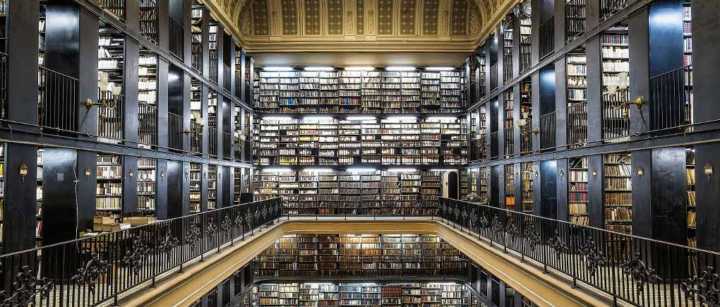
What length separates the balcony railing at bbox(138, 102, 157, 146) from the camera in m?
9.07

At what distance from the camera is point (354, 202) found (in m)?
17.0

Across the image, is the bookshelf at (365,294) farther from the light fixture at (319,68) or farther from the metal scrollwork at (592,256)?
the light fixture at (319,68)

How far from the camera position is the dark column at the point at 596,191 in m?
8.12

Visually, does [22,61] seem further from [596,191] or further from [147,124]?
[596,191]

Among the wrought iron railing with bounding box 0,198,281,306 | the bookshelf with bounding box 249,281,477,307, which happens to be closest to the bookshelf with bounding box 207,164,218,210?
the wrought iron railing with bounding box 0,198,281,306

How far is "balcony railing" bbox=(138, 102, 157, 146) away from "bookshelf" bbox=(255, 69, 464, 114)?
25.9 feet

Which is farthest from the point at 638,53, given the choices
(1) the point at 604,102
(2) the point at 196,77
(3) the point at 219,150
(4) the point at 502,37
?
(3) the point at 219,150

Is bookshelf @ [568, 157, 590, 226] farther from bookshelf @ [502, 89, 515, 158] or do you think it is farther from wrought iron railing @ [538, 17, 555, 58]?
bookshelf @ [502, 89, 515, 158]

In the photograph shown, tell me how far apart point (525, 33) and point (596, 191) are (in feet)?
17.2

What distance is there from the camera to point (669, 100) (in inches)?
266

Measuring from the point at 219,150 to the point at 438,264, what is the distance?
600 centimetres

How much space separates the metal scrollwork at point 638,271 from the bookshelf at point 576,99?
12.8 feet

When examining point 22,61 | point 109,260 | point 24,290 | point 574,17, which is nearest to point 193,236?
point 109,260

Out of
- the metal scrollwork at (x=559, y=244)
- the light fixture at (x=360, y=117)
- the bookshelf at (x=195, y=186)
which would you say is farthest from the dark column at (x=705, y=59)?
the light fixture at (x=360, y=117)
